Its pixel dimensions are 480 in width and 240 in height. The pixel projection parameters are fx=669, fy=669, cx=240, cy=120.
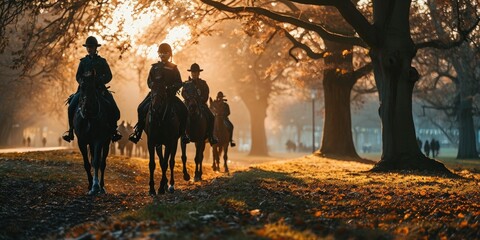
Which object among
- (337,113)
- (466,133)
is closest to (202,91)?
(337,113)

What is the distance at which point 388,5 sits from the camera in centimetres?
2202

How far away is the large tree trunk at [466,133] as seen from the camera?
166ft

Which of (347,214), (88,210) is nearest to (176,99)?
(88,210)

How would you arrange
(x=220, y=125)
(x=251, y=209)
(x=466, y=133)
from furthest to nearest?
(x=466, y=133) → (x=220, y=125) → (x=251, y=209)

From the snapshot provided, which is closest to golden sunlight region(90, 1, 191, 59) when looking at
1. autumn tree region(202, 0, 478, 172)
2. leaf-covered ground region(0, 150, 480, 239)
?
autumn tree region(202, 0, 478, 172)

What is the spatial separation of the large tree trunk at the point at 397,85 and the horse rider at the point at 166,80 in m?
9.04

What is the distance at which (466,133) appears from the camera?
51.0 metres

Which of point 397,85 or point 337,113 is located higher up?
point 397,85

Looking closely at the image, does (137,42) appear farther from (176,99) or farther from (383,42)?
(176,99)

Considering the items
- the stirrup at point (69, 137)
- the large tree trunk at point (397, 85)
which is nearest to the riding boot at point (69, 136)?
the stirrup at point (69, 137)

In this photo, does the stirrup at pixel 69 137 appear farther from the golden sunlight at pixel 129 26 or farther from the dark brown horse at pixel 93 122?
the golden sunlight at pixel 129 26

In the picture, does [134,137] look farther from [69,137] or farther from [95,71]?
[95,71]

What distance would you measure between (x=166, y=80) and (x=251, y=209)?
4.52 m

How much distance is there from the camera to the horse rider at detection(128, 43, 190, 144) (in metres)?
14.4
